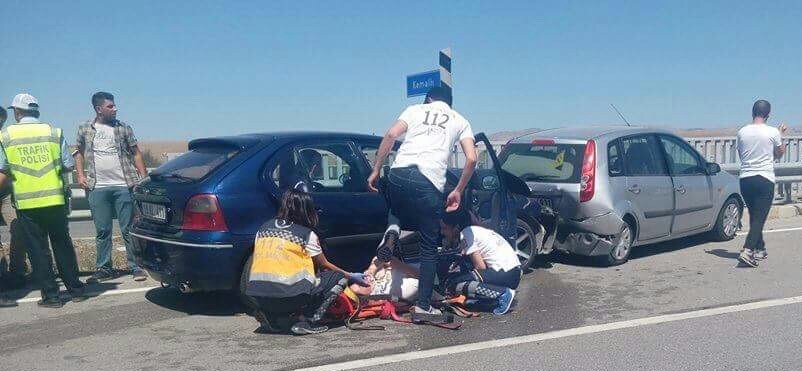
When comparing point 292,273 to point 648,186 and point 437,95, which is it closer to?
point 437,95

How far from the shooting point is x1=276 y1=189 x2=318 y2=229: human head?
537 centimetres

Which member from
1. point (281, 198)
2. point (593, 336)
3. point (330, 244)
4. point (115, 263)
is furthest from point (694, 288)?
point (115, 263)

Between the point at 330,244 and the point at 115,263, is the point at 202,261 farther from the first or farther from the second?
the point at 115,263

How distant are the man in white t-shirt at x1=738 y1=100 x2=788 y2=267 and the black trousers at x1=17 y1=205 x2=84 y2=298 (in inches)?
269

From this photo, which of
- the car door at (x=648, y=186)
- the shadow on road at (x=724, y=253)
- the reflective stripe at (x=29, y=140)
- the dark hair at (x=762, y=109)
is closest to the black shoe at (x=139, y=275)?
the reflective stripe at (x=29, y=140)

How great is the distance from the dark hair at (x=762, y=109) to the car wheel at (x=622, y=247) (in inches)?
72.8

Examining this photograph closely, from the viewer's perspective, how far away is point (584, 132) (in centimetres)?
820

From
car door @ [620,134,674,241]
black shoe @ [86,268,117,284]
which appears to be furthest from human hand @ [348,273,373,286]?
car door @ [620,134,674,241]

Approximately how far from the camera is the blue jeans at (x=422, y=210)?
5617 millimetres

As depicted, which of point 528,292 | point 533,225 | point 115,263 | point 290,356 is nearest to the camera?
point 290,356

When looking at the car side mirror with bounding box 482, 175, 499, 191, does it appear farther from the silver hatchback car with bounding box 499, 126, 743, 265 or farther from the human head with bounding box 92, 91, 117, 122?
the human head with bounding box 92, 91, 117, 122

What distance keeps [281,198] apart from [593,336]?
2.64 metres

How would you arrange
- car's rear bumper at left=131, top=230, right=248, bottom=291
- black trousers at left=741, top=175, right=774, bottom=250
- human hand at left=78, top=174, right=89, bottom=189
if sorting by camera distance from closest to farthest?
car's rear bumper at left=131, top=230, right=248, bottom=291 < human hand at left=78, top=174, right=89, bottom=189 < black trousers at left=741, top=175, right=774, bottom=250

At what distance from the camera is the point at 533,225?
7.52 metres
